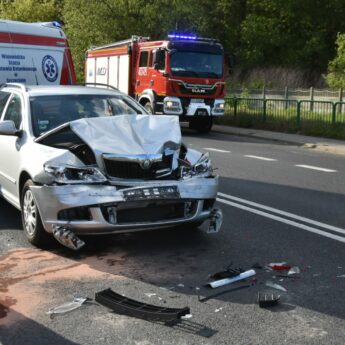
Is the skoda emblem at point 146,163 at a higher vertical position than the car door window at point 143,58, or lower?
lower

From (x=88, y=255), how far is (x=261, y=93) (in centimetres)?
2432

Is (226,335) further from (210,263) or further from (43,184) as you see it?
(43,184)

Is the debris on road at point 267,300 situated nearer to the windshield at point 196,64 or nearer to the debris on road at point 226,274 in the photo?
the debris on road at point 226,274

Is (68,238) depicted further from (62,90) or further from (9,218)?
(62,90)

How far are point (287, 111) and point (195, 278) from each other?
55.0 ft

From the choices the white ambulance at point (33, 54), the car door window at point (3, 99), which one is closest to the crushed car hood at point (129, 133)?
the car door window at point (3, 99)

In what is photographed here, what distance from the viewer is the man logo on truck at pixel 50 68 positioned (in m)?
13.3

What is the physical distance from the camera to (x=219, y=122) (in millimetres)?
24922

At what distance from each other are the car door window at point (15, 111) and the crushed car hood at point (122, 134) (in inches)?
32.2

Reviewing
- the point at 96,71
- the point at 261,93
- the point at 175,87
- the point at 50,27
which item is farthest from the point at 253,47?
the point at 50,27

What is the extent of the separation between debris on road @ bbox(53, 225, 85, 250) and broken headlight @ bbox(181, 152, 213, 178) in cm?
119

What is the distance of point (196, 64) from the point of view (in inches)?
793

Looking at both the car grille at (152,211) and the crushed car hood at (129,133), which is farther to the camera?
the crushed car hood at (129,133)

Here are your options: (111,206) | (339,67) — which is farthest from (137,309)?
(339,67)
